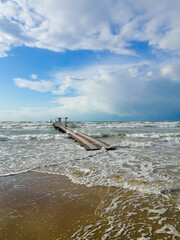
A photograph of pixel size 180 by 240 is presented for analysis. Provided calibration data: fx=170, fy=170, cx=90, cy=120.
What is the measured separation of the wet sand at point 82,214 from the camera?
107 inches

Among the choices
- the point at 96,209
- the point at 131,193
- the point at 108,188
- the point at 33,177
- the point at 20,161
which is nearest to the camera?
the point at 96,209

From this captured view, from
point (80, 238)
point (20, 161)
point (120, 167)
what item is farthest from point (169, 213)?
point (20, 161)

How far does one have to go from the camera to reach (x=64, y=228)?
2867 mm

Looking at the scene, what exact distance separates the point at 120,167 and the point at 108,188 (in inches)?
86.5

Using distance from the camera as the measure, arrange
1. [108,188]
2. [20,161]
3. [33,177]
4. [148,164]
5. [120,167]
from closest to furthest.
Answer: [108,188] < [33,177] < [120,167] < [148,164] < [20,161]

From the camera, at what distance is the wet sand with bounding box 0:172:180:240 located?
2.73 m

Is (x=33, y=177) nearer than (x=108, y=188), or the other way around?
(x=108, y=188)

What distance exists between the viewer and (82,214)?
130 inches

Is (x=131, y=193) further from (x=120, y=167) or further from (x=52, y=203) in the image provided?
(x=120, y=167)

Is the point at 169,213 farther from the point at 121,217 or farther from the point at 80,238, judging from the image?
the point at 80,238

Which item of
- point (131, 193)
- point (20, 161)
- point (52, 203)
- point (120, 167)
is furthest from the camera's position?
point (20, 161)

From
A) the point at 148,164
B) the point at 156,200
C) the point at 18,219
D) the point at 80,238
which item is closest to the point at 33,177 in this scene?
the point at 18,219

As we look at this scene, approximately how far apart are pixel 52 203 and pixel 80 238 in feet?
4.28

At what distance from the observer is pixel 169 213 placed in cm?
325
